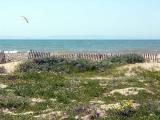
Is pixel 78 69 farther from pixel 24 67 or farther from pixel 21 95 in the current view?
pixel 21 95

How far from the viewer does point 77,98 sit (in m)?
20.6

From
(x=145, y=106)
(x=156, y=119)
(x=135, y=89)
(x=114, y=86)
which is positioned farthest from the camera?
(x=114, y=86)

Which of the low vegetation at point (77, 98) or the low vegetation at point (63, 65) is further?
the low vegetation at point (63, 65)

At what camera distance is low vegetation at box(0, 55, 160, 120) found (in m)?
16.2

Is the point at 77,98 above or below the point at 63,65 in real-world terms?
above

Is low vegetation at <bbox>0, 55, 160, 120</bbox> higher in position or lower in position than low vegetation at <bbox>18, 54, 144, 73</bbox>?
higher

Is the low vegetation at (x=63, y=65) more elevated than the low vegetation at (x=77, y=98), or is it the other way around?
the low vegetation at (x=77, y=98)

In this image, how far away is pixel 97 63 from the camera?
35031 mm

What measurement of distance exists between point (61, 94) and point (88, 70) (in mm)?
13182

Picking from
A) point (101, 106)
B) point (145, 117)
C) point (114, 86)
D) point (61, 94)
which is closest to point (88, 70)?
point (114, 86)

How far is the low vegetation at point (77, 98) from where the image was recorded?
16.2 m

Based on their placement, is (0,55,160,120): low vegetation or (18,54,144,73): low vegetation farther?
(18,54,144,73): low vegetation

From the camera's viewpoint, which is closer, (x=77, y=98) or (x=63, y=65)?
(x=77, y=98)

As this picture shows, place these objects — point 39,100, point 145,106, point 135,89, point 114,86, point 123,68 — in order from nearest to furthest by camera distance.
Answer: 1. point 145,106
2. point 39,100
3. point 135,89
4. point 114,86
5. point 123,68
